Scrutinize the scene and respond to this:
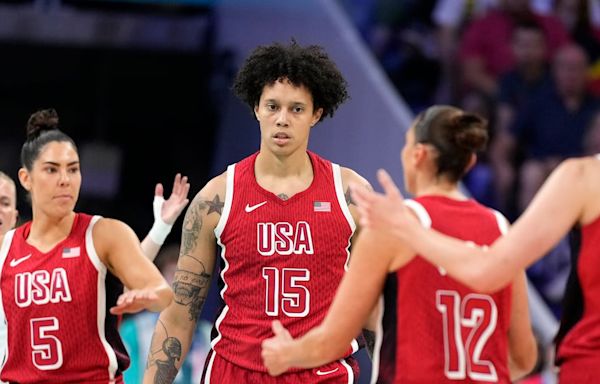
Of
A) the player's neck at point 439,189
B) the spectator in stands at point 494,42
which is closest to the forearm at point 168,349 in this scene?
the player's neck at point 439,189

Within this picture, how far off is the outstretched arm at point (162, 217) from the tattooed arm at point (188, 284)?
23 centimetres

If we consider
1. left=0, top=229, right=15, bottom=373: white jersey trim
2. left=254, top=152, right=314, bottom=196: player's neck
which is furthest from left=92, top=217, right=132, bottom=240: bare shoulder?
left=254, top=152, right=314, bottom=196: player's neck

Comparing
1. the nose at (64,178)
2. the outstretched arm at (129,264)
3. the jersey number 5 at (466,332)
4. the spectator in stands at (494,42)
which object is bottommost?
the jersey number 5 at (466,332)

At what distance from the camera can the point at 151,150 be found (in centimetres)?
1049

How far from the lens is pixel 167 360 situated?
18.7ft

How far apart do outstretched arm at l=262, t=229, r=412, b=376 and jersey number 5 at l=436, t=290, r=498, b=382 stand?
215mm

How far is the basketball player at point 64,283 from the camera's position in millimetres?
4996

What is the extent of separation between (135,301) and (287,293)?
1062 mm

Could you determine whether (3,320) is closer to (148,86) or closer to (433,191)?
(433,191)

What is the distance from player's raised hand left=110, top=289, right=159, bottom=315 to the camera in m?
4.57

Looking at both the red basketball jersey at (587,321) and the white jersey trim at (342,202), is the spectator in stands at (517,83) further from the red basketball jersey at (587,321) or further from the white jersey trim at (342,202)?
the red basketball jersey at (587,321)

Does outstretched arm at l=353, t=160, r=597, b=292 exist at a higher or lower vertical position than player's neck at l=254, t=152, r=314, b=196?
lower

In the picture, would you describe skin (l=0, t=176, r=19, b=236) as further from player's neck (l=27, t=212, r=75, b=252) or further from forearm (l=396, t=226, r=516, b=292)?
forearm (l=396, t=226, r=516, b=292)

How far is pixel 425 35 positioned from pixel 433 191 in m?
6.46
